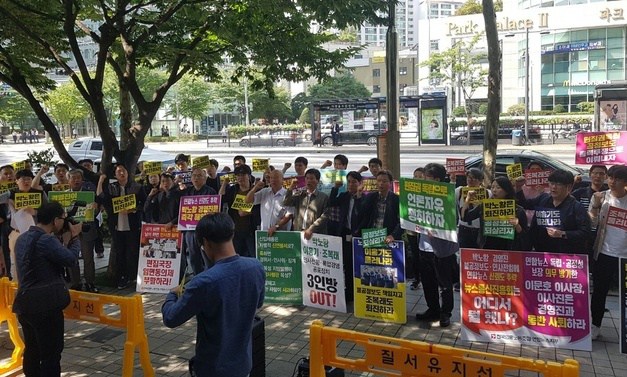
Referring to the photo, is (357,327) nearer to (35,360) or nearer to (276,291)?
(276,291)

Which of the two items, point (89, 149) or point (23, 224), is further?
point (89, 149)

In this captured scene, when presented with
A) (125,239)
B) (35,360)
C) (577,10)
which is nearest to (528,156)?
(125,239)

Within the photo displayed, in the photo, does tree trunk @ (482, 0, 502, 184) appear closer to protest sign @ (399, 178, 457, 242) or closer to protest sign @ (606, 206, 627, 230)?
protest sign @ (399, 178, 457, 242)

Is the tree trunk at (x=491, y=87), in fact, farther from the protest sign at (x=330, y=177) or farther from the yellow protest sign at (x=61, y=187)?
the yellow protest sign at (x=61, y=187)

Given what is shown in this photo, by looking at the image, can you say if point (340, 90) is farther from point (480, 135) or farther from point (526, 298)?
point (526, 298)

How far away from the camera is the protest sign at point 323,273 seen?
688cm

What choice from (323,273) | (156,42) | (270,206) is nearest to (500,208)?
(323,273)

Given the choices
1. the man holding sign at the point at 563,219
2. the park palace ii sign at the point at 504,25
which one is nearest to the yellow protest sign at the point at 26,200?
the man holding sign at the point at 563,219

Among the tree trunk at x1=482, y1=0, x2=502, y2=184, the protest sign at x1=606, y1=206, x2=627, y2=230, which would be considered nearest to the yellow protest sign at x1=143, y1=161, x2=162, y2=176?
the tree trunk at x1=482, y1=0, x2=502, y2=184

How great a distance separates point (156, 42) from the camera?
418 inches

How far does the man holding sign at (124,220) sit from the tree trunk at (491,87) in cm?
551

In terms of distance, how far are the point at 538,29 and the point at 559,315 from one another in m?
52.0

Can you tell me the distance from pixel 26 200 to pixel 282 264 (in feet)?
11.5

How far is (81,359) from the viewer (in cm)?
587
